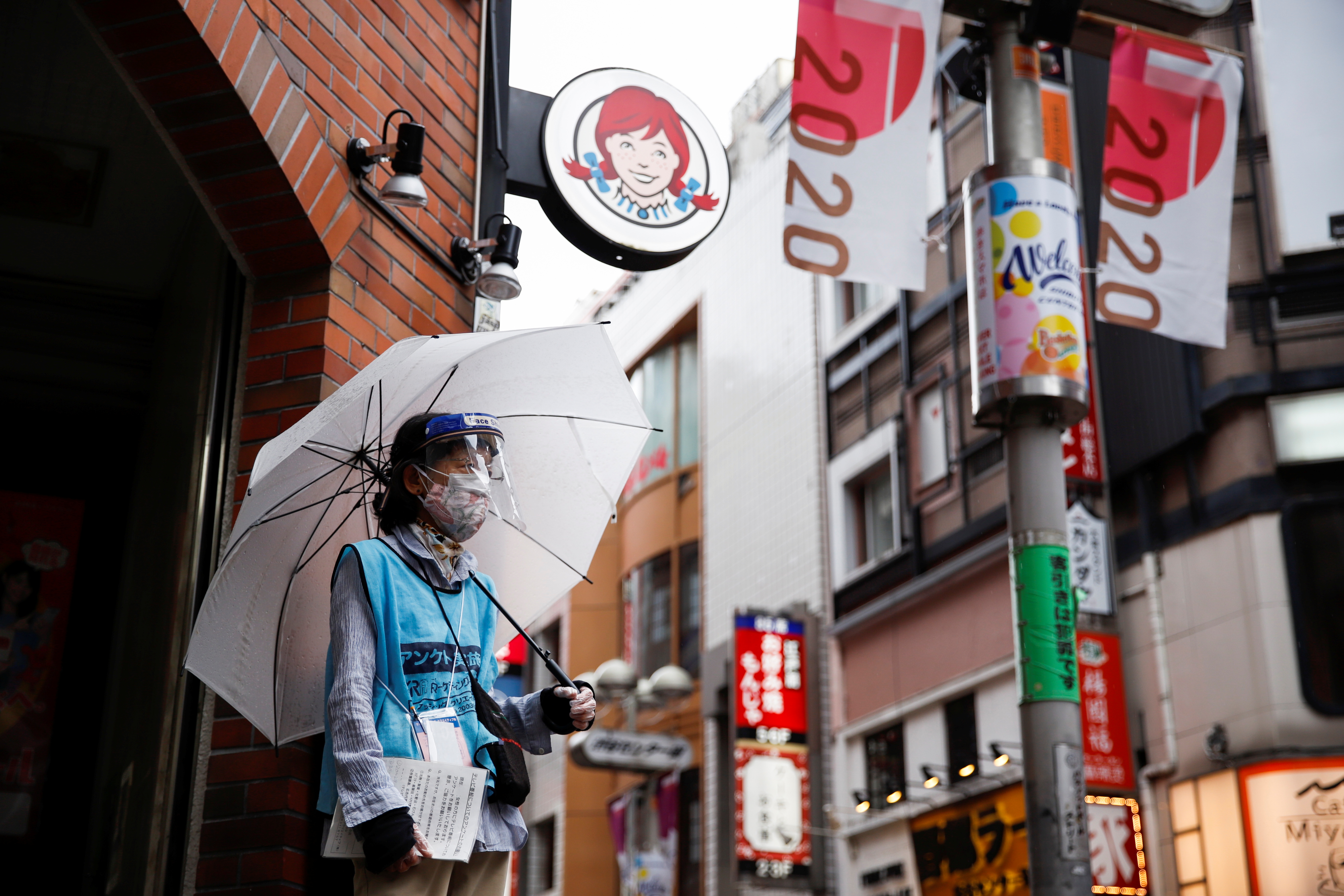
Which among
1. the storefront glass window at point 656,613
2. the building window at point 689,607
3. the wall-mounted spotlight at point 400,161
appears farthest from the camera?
the storefront glass window at point 656,613

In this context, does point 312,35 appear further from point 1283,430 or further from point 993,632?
point 993,632

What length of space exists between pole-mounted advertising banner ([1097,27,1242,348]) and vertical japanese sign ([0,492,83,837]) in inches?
238

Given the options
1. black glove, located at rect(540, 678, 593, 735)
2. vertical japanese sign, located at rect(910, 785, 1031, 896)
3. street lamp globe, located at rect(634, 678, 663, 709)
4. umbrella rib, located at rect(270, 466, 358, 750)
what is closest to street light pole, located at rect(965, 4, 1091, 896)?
black glove, located at rect(540, 678, 593, 735)

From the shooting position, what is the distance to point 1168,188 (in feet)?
28.7

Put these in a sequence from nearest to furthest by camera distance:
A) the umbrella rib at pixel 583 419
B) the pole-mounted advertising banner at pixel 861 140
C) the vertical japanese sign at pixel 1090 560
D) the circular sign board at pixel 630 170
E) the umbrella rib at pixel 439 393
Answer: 1. the umbrella rib at pixel 439 393
2. the umbrella rib at pixel 583 419
3. the circular sign board at pixel 630 170
4. the pole-mounted advertising banner at pixel 861 140
5. the vertical japanese sign at pixel 1090 560

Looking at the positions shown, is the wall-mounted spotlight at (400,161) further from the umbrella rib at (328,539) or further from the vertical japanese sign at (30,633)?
the vertical japanese sign at (30,633)

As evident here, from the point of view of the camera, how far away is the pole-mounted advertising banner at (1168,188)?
848 cm

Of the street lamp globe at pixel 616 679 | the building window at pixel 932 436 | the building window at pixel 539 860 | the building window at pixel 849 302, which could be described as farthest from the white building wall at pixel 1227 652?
the building window at pixel 539 860

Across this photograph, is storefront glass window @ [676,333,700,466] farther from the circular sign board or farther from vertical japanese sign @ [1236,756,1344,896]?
the circular sign board

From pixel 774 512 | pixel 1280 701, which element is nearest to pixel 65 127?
pixel 1280 701

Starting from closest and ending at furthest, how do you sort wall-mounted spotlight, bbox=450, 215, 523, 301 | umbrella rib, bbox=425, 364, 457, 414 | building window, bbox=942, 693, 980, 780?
umbrella rib, bbox=425, 364, 457, 414
wall-mounted spotlight, bbox=450, 215, 523, 301
building window, bbox=942, 693, 980, 780

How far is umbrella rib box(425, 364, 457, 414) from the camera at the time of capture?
3.80 meters

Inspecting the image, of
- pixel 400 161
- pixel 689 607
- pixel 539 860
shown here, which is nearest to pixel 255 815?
pixel 400 161

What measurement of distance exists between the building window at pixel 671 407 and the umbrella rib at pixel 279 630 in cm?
2151
